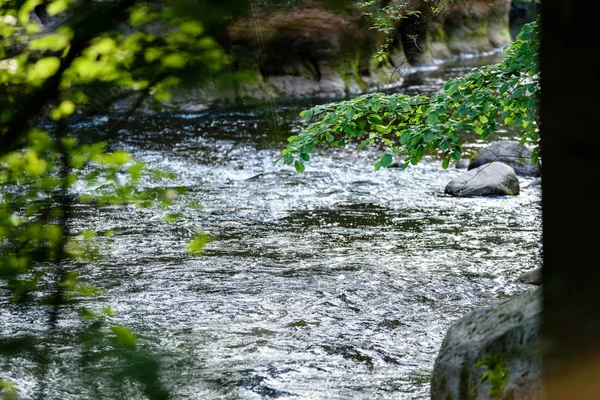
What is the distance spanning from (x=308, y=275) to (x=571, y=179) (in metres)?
5.94

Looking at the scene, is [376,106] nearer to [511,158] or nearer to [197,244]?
[197,244]

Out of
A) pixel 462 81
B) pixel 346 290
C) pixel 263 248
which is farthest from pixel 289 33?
pixel 263 248

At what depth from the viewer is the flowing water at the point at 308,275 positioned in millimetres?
5305

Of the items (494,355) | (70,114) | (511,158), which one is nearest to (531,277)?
(494,355)

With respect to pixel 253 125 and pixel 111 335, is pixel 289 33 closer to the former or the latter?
pixel 111 335

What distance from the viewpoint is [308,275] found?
7789 millimetres

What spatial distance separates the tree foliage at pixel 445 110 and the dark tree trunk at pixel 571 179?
14.0 feet

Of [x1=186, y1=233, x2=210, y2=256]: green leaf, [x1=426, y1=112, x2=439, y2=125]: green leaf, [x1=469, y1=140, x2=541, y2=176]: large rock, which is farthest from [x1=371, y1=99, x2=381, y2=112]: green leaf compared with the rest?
[x1=469, y1=140, x2=541, y2=176]: large rock

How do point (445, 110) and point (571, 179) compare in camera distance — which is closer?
point (571, 179)

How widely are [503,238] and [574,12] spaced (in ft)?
24.7

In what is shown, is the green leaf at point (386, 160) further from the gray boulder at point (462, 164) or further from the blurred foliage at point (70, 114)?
the gray boulder at point (462, 164)

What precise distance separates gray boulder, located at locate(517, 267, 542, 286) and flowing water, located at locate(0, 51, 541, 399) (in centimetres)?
11

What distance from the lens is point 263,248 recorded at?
880 cm

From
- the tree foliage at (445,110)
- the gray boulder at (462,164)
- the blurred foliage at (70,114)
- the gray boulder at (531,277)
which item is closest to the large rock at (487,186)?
the gray boulder at (462,164)
